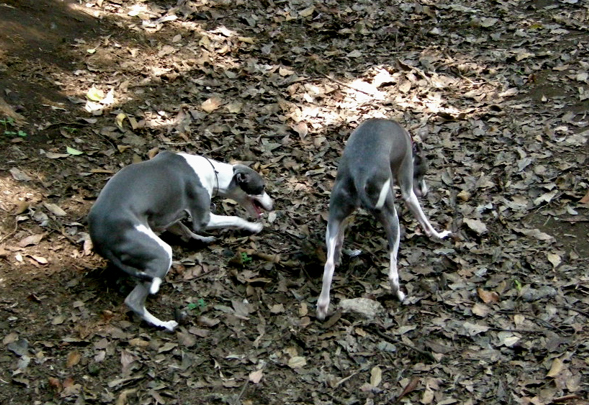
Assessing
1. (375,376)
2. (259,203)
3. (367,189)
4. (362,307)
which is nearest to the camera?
(375,376)

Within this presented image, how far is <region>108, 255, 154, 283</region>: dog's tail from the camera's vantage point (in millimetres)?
5242

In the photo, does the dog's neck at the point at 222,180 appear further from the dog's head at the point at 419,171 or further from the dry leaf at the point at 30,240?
the dog's head at the point at 419,171

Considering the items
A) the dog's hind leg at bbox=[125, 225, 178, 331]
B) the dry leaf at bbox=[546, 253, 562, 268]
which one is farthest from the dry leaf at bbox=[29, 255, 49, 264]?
the dry leaf at bbox=[546, 253, 562, 268]

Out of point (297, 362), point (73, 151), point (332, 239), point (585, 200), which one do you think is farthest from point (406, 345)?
point (73, 151)

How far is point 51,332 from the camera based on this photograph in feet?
16.7

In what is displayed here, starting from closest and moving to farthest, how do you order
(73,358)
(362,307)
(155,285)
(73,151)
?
1. (73,358)
2. (155,285)
3. (362,307)
4. (73,151)

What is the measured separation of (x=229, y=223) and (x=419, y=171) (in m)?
1.83

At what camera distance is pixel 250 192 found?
6.33 meters

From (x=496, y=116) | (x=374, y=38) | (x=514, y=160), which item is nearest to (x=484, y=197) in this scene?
(x=514, y=160)

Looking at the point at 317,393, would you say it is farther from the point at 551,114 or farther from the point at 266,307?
the point at 551,114

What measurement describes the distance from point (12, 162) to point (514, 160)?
483cm

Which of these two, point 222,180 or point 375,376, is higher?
point 222,180

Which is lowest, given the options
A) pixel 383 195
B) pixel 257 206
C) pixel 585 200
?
A: pixel 257 206

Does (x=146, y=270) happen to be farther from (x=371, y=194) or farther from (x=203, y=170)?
(x=371, y=194)
